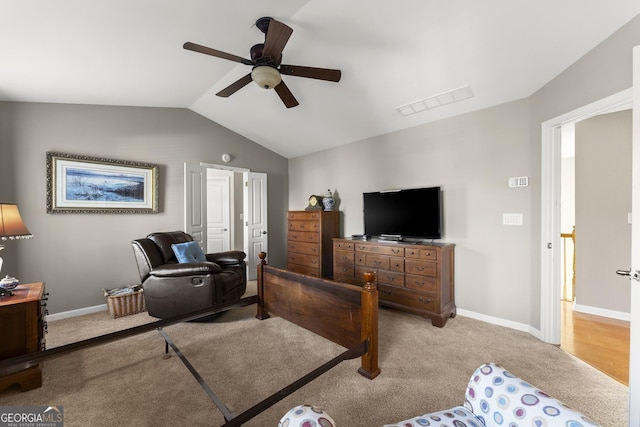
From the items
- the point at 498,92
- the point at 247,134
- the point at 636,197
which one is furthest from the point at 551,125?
the point at 247,134

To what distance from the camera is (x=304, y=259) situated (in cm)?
455

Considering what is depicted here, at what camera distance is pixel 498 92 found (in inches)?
109

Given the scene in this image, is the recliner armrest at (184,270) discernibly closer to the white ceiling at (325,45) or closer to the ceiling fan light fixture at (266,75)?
the ceiling fan light fixture at (266,75)

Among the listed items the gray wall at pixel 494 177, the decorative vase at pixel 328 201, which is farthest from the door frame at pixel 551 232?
the decorative vase at pixel 328 201

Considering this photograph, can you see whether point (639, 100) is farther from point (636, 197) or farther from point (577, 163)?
point (577, 163)

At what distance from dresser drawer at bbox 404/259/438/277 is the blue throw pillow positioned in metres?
2.55

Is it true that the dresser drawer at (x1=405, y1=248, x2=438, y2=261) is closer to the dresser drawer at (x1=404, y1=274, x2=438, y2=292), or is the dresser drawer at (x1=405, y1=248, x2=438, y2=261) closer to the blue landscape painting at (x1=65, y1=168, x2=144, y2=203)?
the dresser drawer at (x1=404, y1=274, x2=438, y2=292)

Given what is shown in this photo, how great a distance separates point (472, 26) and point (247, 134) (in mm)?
3681

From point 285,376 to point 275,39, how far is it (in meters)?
2.51

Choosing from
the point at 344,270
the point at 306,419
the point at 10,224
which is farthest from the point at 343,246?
the point at 10,224

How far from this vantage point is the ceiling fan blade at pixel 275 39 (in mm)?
1803

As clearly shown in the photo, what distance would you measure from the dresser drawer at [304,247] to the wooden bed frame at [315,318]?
154 centimetres

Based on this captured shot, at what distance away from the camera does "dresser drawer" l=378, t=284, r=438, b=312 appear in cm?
297

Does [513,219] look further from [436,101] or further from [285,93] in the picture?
[285,93]
